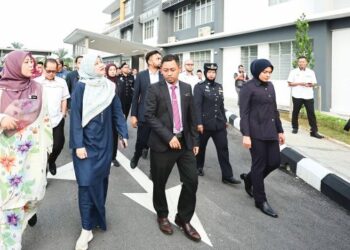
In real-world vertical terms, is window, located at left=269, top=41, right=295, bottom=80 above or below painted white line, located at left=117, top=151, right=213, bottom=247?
above

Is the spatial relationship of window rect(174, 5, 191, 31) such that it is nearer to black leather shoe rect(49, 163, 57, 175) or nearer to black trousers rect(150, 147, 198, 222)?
black leather shoe rect(49, 163, 57, 175)

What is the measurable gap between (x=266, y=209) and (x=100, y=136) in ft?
7.19

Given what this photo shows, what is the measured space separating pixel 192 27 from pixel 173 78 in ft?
75.9

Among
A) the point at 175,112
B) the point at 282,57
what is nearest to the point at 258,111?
the point at 175,112

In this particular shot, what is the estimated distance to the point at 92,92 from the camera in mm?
3240

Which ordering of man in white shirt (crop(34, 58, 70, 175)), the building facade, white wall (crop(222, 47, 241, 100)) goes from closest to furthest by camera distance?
man in white shirt (crop(34, 58, 70, 175)) < the building facade < white wall (crop(222, 47, 241, 100))

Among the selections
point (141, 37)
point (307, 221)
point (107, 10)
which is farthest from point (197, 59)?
point (107, 10)

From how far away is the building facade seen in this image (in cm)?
1354

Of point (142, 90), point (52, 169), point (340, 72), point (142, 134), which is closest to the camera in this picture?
point (52, 169)

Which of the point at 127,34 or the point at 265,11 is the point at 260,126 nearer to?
the point at 265,11

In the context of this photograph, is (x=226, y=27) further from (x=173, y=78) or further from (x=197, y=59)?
(x=173, y=78)

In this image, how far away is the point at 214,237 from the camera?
340cm

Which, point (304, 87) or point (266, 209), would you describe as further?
point (304, 87)

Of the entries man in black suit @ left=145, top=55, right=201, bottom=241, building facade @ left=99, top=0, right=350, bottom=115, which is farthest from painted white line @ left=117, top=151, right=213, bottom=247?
building facade @ left=99, top=0, right=350, bottom=115
